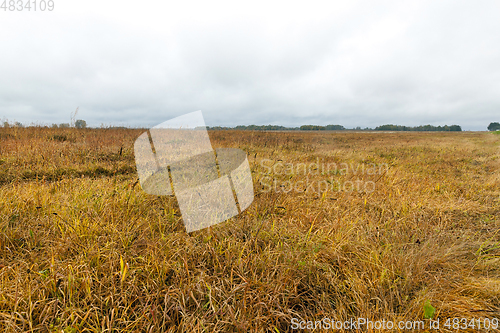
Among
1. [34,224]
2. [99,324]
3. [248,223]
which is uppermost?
[34,224]

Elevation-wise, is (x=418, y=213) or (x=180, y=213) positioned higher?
(x=180, y=213)

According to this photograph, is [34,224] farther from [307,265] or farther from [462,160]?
[462,160]

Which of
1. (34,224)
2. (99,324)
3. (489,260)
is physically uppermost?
(34,224)

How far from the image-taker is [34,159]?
231 inches

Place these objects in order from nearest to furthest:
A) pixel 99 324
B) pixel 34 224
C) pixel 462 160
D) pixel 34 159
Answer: pixel 99 324
pixel 34 224
pixel 34 159
pixel 462 160

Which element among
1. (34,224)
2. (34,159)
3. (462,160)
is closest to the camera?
(34,224)

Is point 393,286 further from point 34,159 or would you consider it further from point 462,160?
point 462,160

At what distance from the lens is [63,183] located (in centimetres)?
407

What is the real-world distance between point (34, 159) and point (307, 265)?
Answer: 25.9 ft

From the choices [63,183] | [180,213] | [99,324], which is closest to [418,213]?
[180,213]

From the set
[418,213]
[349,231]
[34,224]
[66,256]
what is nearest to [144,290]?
[66,256]

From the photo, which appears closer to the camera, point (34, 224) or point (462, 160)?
point (34, 224)

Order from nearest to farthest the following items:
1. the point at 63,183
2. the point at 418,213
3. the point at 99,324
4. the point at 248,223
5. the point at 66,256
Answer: the point at 99,324 < the point at 66,256 < the point at 248,223 < the point at 418,213 < the point at 63,183

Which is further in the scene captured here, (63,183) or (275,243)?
(63,183)
